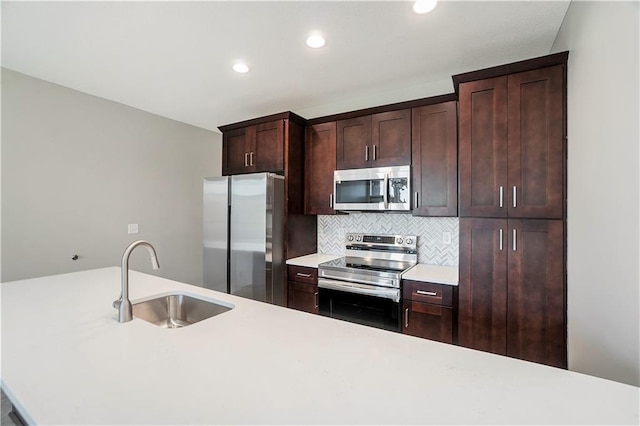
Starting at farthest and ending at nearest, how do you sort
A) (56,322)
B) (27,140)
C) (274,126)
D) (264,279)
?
(274,126), (264,279), (27,140), (56,322)

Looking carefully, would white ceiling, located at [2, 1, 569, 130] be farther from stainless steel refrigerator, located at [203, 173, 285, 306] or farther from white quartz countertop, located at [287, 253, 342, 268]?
white quartz countertop, located at [287, 253, 342, 268]

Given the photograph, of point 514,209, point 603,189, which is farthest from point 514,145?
point 603,189

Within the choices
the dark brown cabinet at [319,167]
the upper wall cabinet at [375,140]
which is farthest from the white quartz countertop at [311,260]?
the upper wall cabinet at [375,140]

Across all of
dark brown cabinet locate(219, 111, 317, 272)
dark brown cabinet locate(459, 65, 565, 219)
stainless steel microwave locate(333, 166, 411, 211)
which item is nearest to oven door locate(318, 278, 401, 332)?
dark brown cabinet locate(219, 111, 317, 272)

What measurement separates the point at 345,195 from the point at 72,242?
110 inches

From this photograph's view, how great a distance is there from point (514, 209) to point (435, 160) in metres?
0.75

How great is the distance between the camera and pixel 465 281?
2043 millimetres

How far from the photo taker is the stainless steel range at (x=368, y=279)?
231 centimetres

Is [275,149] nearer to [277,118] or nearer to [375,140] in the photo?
[277,118]

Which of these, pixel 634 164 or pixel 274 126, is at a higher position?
pixel 274 126

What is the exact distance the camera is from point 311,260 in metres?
2.98

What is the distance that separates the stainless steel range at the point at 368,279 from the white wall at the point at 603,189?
3.69ft

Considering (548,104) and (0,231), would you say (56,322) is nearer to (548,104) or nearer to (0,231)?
(0,231)

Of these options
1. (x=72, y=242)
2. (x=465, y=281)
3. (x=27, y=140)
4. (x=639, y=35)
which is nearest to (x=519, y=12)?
(x=639, y=35)
